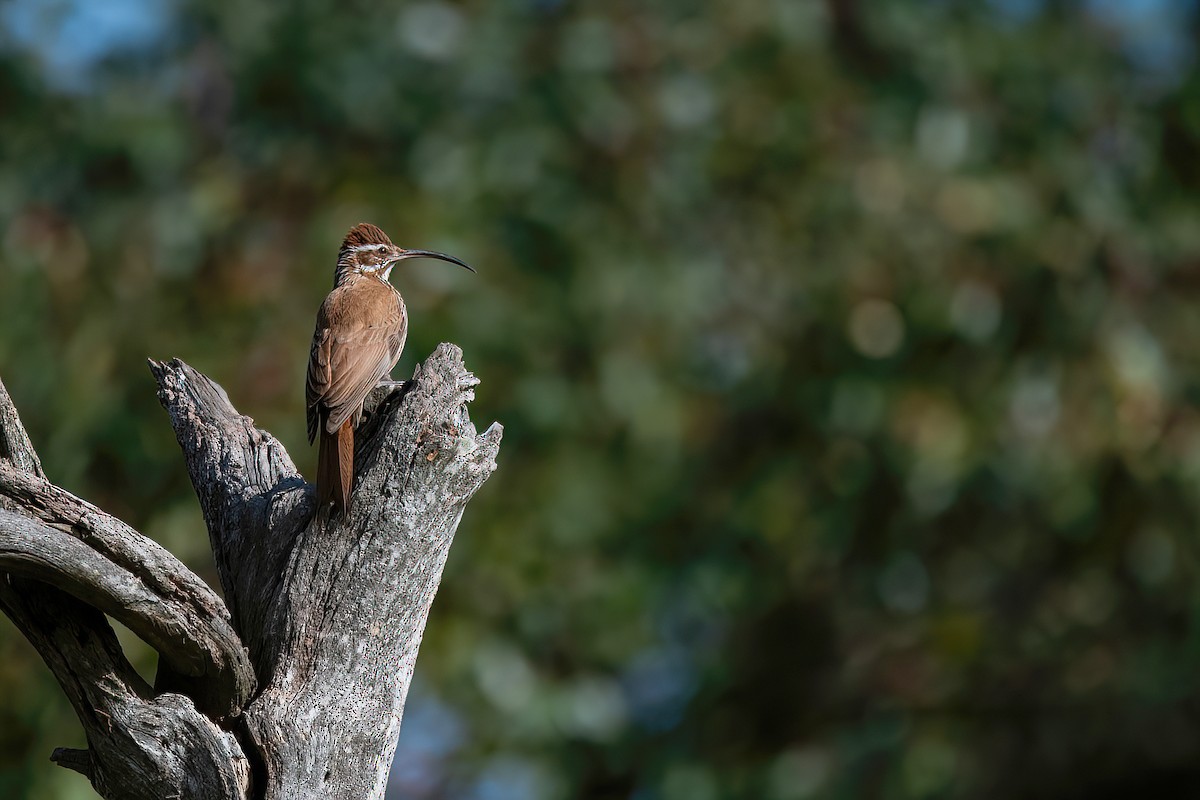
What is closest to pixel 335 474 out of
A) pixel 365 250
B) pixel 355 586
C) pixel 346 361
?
pixel 355 586

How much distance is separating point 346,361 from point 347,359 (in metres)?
0.01

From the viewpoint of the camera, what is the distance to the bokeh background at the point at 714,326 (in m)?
7.82

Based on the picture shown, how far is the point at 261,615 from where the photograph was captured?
330cm

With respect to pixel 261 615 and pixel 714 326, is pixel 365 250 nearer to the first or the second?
pixel 261 615

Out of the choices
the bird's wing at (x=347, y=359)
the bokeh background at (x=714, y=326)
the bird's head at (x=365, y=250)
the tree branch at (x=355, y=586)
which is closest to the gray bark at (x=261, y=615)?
the tree branch at (x=355, y=586)

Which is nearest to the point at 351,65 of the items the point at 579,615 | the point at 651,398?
the point at 651,398

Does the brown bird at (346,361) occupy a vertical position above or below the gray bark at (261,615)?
above

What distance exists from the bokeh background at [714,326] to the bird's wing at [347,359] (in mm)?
2731

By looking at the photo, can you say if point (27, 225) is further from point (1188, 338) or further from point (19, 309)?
point (1188, 338)

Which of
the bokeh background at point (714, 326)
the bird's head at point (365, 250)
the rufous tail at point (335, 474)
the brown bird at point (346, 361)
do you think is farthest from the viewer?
the bokeh background at point (714, 326)

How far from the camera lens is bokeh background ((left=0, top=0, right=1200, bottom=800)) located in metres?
7.82

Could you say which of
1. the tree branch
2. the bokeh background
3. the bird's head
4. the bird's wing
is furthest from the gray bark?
the bokeh background

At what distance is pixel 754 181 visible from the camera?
370 inches

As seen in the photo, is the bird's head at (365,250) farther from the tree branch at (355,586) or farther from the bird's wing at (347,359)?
the tree branch at (355,586)
